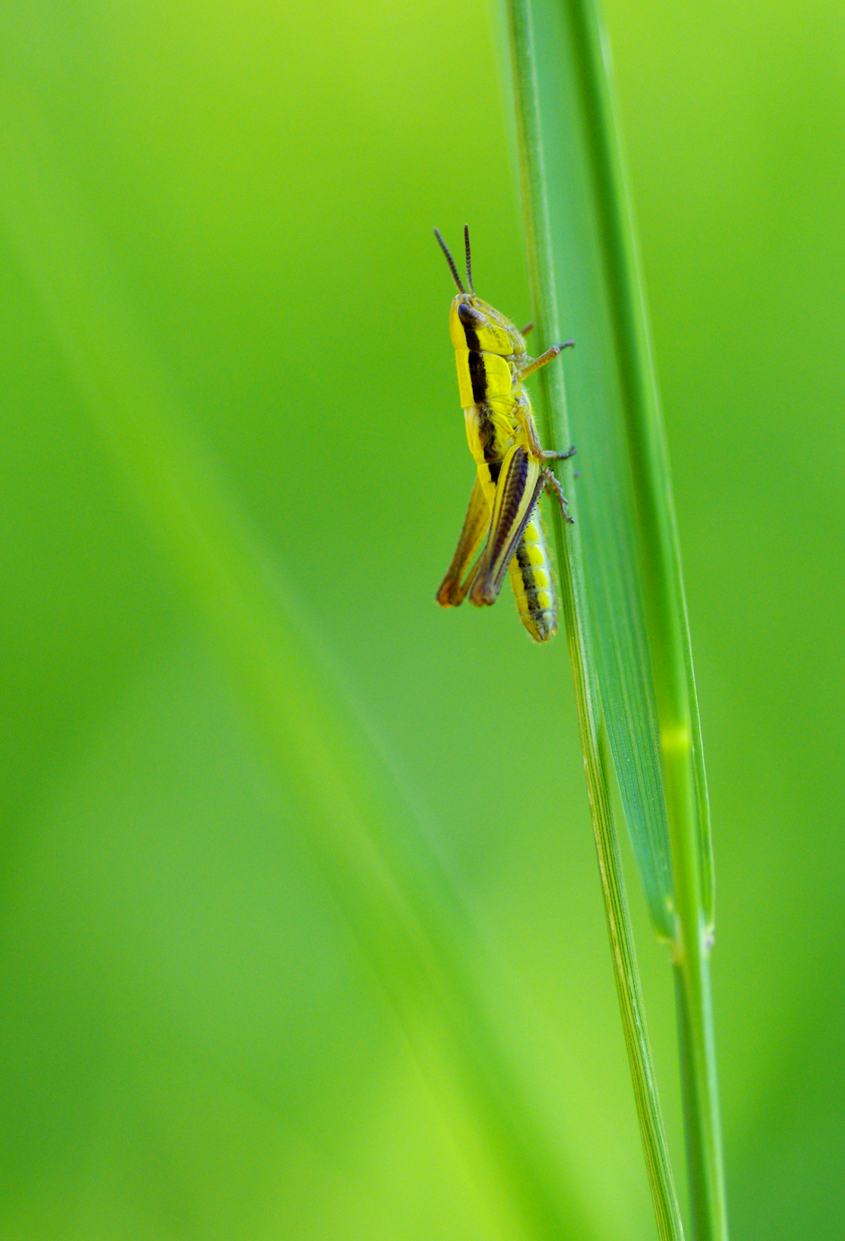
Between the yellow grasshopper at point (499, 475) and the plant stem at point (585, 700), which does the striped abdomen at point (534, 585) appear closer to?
the yellow grasshopper at point (499, 475)

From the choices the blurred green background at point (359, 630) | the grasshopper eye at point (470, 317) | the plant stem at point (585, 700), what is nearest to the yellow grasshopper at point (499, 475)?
the grasshopper eye at point (470, 317)

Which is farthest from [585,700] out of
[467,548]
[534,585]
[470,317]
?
[470,317]

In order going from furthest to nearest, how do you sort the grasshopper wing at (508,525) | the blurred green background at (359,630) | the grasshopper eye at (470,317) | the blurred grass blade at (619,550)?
the blurred green background at (359,630), the grasshopper eye at (470,317), the grasshopper wing at (508,525), the blurred grass blade at (619,550)

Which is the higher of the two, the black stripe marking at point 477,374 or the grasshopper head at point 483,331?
the grasshopper head at point 483,331

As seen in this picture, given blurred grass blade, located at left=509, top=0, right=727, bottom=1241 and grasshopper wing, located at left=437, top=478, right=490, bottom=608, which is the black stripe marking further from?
blurred grass blade, located at left=509, top=0, right=727, bottom=1241

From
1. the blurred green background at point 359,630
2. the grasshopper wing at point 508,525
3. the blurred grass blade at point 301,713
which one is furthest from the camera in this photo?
the blurred green background at point 359,630

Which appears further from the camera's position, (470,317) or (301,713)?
(470,317)

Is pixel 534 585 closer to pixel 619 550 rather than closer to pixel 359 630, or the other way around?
pixel 619 550
